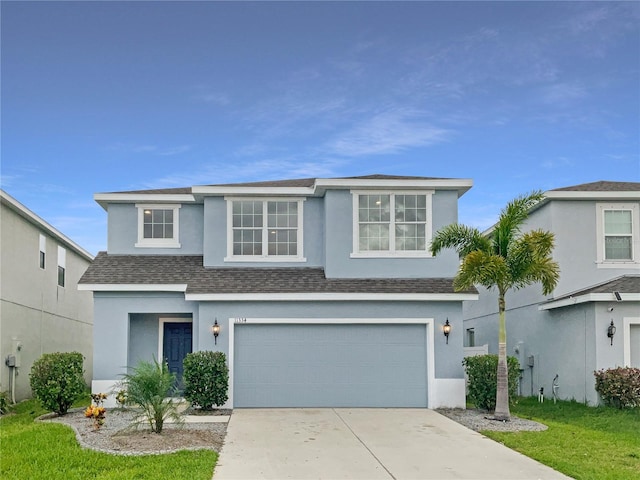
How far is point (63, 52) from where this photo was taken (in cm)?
1605

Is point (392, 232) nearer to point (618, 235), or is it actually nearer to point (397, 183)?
point (397, 183)

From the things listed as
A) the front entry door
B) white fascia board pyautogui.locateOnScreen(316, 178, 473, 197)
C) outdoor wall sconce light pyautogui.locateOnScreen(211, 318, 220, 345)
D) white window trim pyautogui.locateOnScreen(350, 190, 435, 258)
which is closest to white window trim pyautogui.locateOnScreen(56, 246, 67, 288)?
the front entry door

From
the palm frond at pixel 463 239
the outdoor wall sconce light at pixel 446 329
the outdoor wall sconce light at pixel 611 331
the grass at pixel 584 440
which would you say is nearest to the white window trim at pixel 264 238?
the outdoor wall sconce light at pixel 446 329

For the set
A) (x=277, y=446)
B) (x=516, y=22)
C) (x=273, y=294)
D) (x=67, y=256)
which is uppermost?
(x=516, y=22)

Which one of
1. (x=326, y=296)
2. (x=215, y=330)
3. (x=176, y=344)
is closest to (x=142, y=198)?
(x=176, y=344)

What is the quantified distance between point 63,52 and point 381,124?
858 centimetres

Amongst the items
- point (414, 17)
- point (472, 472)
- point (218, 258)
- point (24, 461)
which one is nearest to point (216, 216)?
point (218, 258)

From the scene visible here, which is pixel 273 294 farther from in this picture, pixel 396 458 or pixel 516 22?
pixel 516 22

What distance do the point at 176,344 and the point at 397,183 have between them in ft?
22.5

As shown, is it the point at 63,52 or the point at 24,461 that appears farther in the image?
the point at 63,52

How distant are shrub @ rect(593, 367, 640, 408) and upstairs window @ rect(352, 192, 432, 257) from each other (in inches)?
194

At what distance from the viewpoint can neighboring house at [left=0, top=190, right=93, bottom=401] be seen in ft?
53.6

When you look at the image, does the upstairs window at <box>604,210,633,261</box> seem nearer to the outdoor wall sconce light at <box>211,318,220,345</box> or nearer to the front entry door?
the outdoor wall sconce light at <box>211,318,220,345</box>

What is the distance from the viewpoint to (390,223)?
1554 cm
